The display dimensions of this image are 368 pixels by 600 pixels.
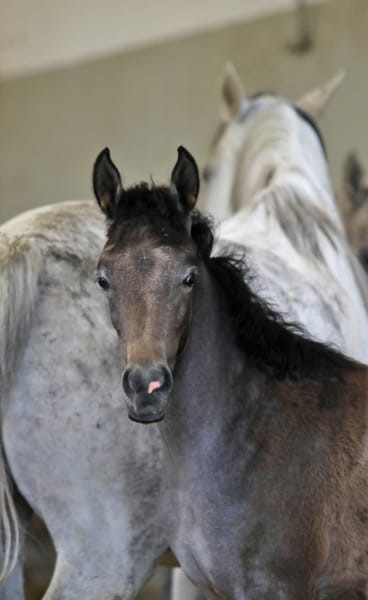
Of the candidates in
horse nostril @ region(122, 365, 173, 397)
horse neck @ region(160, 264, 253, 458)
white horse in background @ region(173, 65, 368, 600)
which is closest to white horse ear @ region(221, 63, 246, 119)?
white horse in background @ region(173, 65, 368, 600)

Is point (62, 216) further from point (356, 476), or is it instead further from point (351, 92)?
point (351, 92)

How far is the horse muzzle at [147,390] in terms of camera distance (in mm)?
1857

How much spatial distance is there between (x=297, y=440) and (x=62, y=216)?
2.83 feet

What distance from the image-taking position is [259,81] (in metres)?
6.55

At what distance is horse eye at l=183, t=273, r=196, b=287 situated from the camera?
6.57ft

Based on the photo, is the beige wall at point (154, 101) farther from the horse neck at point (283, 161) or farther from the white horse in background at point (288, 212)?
the horse neck at point (283, 161)

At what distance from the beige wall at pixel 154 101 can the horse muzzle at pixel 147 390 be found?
4.27m

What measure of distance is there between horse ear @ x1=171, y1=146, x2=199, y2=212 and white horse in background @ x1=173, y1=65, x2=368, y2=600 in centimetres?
44

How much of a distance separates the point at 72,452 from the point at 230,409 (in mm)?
429

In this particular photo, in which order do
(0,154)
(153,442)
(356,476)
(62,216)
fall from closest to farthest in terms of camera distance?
1. (356,476)
2. (153,442)
3. (62,216)
4. (0,154)

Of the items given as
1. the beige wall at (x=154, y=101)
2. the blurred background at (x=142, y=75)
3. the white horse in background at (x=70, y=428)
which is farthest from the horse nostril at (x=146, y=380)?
the blurred background at (x=142, y=75)

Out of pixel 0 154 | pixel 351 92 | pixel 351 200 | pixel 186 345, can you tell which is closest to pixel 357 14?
pixel 351 92

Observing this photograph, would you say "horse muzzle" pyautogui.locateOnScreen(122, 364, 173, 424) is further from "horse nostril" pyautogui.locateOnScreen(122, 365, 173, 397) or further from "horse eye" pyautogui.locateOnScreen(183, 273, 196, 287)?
"horse eye" pyautogui.locateOnScreen(183, 273, 196, 287)

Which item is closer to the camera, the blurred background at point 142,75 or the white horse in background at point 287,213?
the white horse in background at point 287,213
